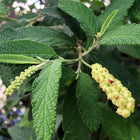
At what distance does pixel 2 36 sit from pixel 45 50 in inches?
5.8

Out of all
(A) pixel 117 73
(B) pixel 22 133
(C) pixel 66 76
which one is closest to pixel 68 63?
(C) pixel 66 76

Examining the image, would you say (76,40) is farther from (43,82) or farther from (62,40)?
(43,82)

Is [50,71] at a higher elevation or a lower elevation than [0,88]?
higher

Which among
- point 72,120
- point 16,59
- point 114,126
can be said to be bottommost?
point 114,126

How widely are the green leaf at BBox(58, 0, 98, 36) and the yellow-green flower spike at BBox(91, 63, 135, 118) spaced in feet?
0.62

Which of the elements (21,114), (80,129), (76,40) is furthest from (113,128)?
(21,114)

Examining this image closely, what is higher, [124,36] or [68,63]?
[124,36]

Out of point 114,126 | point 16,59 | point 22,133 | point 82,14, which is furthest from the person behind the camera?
point 22,133

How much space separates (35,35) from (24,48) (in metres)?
0.11

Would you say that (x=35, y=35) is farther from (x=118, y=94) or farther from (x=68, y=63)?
(x=118, y=94)

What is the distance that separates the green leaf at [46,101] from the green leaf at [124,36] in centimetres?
16

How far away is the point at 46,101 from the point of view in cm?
44

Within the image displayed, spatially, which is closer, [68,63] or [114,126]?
[68,63]

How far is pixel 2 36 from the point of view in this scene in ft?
1.87
